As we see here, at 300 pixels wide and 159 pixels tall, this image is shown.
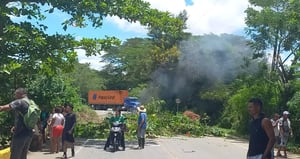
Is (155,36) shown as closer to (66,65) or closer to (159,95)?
(159,95)

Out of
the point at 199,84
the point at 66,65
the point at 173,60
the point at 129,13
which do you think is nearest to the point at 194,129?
the point at 129,13

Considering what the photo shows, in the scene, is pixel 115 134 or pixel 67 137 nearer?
pixel 67 137

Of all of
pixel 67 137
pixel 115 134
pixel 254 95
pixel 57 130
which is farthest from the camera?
pixel 254 95

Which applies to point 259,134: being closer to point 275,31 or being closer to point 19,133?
point 19,133

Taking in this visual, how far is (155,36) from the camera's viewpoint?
70.6 m

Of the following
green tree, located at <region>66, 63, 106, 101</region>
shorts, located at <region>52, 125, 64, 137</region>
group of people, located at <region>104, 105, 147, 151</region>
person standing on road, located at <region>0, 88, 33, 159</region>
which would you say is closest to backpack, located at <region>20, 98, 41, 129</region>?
person standing on road, located at <region>0, 88, 33, 159</region>

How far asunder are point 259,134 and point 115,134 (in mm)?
12337

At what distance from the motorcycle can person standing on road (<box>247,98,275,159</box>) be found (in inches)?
475

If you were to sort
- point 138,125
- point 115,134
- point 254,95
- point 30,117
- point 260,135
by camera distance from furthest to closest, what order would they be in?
point 254,95, point 138,125, point 115,134, point 30,117, point 260,135

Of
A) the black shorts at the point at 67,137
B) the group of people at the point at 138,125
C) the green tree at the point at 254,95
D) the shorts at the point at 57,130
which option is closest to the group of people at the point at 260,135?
the black shorts at the point at 67,137

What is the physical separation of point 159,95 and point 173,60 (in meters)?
4.21

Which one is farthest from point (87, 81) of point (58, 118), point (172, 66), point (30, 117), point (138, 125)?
point (30, 117)

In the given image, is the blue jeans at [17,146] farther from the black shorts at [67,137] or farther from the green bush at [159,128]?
the green bush at [159,128]

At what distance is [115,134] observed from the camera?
20062mm
